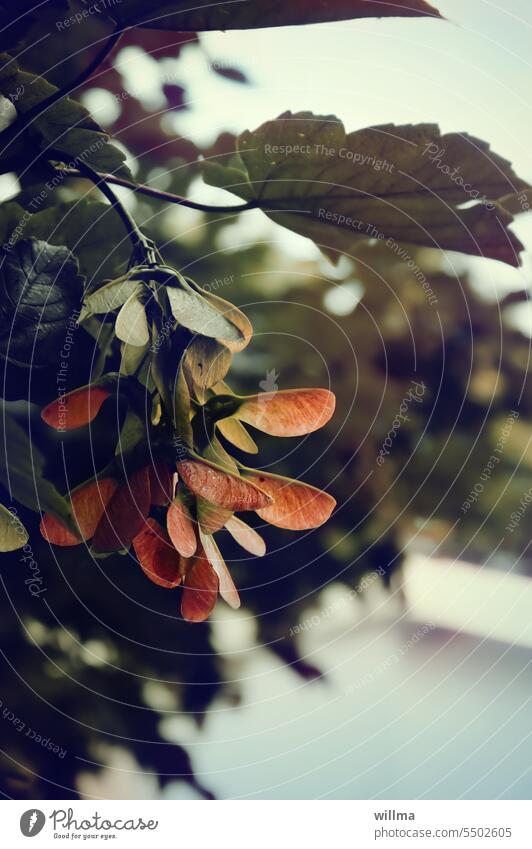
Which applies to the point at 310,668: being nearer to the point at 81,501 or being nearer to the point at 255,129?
the point at 81,501

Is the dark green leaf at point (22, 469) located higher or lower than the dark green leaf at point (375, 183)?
lower

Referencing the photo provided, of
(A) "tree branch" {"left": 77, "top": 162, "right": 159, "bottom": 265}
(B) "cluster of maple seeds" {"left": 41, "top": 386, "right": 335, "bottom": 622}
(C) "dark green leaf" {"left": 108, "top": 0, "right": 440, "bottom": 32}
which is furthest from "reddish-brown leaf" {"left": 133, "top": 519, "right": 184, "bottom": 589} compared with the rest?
(C) "dark green leaf" {"left": 108, "top": 0, "right": 440, "bottom": 32}

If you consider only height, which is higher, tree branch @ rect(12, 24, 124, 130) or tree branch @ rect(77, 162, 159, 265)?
tree branch @ rect(12, 24, 124, 130)

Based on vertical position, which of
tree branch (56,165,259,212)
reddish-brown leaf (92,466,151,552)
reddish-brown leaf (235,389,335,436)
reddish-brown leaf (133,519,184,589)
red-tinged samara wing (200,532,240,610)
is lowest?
reddish-brown leaf (133,519,184,589)

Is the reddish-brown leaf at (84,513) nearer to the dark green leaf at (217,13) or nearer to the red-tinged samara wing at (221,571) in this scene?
the red-tinged samara wing at (221,571)

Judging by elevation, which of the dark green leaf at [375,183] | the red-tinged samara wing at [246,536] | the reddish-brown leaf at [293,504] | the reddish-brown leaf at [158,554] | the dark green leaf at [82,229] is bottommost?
the reddish-brown leaf at [158,554]

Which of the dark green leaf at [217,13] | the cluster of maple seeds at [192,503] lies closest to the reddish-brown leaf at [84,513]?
the cluster of maple seeds at [192,503]
